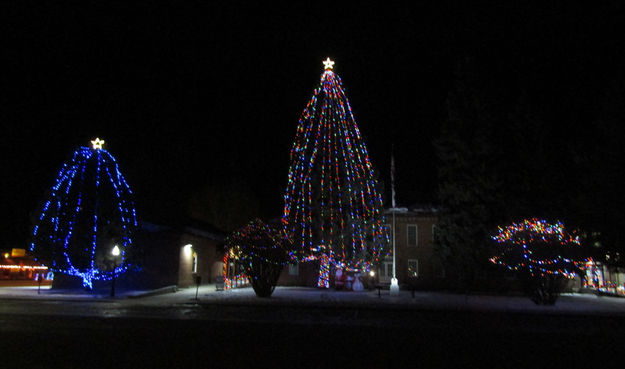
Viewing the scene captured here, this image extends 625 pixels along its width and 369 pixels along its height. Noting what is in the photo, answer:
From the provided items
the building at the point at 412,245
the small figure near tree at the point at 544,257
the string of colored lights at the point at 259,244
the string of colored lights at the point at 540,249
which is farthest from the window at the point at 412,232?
the string of colored lights at the point at 259,244

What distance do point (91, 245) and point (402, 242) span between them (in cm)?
2117

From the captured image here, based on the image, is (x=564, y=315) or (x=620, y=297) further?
(x=620, y=297)

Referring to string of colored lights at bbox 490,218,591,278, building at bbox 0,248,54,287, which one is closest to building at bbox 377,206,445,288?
string of colored lights at bbox 490,218,591,278

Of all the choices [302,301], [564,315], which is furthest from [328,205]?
[564,315]

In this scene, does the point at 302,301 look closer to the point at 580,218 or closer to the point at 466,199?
the point at 580,218

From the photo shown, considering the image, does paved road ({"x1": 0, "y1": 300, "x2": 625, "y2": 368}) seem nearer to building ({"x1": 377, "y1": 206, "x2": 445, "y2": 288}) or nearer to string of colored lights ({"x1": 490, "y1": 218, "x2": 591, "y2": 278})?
string of colored lights ({"x1": 490, "y1": 218, "x2": 591, "y2": 278})

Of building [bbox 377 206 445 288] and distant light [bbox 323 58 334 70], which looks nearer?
distant light [bbox 323 58 334 70]

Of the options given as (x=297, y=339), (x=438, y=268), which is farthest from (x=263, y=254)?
(x=297, y=339)

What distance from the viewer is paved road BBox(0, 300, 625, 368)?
8641 millimetres

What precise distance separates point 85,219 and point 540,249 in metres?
23.6

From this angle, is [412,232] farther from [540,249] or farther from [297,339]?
[297,339]

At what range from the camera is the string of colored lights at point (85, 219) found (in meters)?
26.7

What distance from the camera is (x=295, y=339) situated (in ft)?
37.0

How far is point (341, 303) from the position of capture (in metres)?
22.4
